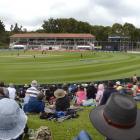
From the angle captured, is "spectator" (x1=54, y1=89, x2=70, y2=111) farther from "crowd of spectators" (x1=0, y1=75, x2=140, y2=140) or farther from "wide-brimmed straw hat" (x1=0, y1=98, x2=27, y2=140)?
"wide-brimmed straw hat" (x1=0, y1=98, x2=27, y2=140)

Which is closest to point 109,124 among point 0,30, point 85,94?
point 85,94

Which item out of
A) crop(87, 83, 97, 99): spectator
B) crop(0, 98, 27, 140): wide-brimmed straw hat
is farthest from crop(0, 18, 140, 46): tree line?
crop(0, 98, 27, 140): wide-brimmed straw hat

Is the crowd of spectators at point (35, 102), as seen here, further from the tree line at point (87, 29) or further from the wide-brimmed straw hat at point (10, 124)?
the tree line at point (87, 29)

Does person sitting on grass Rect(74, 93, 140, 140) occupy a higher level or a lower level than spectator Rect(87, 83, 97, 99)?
higher

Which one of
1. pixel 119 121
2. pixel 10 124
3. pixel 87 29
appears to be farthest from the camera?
pixel 87 29

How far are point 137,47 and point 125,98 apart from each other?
169977 mm

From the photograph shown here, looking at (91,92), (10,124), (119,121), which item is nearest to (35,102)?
(91,92)

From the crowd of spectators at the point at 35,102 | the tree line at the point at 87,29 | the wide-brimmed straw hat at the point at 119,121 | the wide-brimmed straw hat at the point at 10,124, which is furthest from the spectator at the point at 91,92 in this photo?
the tree line at the point at 87,29

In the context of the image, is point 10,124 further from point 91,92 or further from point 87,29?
point 87,29

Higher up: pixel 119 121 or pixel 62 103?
pixel 119 121

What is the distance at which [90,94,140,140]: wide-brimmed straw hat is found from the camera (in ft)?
15.3

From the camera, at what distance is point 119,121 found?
4.71 m

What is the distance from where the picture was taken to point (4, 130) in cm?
512

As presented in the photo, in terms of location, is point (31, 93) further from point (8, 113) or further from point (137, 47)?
point (137, 47)
